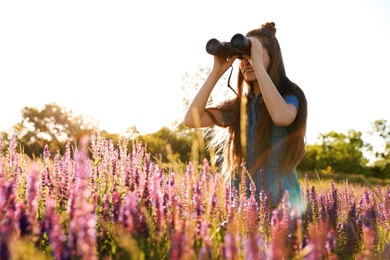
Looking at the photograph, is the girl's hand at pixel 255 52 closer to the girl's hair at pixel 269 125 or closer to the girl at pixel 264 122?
the girl at pixel 264 122

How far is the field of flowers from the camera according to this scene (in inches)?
66.1

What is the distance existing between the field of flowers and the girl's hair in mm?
645

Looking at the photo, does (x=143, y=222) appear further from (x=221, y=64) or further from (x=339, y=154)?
(x=339, y=154)

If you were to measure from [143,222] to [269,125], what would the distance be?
222 cm

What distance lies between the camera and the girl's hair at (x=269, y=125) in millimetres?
4000

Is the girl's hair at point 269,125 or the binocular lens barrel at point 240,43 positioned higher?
the binocular lens barrel at point 240,43

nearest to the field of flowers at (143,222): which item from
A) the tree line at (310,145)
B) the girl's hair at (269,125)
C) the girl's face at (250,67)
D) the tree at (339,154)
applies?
the girl's hair at (269,125)

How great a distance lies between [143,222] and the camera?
2105 millimetres

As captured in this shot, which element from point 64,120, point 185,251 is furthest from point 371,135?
point 185,251

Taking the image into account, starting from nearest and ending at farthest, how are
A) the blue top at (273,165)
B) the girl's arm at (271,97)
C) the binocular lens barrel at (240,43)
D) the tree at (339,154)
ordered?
the girl's arm at (271,97)
the binocular lens barrel at (240,43)
the blue top at (273,165)
the tree at (339,154)

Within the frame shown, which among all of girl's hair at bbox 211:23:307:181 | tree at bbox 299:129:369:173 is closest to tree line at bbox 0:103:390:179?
tree at bbox 299:129:369:173

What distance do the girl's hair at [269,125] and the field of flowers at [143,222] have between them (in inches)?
25.4

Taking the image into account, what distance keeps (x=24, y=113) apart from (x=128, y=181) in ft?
109

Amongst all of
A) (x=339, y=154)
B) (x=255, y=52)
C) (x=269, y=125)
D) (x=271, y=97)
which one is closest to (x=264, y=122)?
(x=269, y=125)
